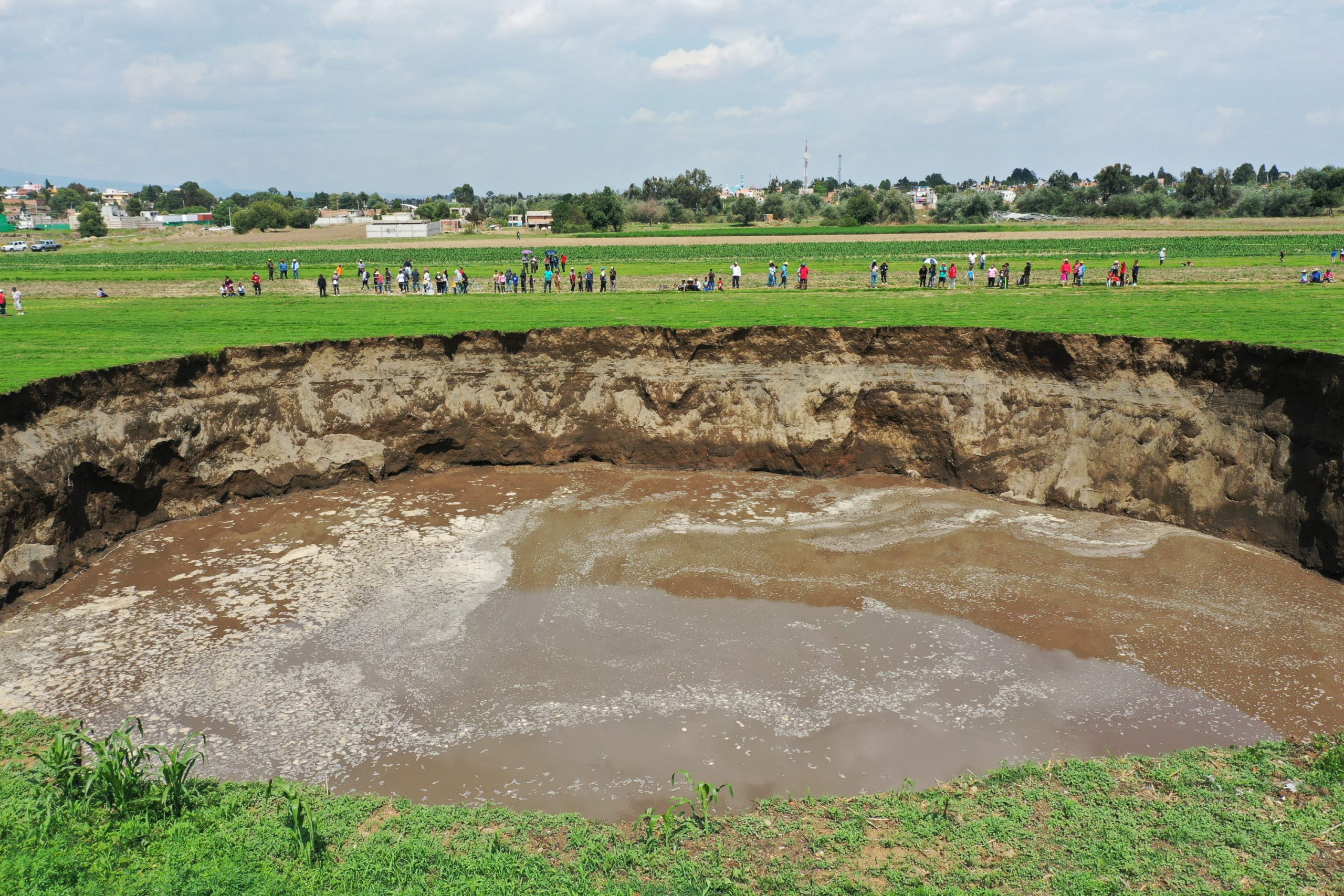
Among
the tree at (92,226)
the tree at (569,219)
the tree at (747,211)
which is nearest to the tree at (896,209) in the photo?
the tree at (747,211)

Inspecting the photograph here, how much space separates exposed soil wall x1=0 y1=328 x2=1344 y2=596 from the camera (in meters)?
17.2

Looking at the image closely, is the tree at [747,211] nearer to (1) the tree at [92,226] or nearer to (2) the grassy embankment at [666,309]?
(2) the grassy embankment at [666,309]

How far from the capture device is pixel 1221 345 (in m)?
19.1

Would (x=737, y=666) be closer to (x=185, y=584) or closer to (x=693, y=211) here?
(x=185, y=584)

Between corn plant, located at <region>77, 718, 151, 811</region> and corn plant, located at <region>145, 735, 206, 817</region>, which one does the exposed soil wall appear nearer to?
corn plant, located at <region>77, 718, 151, 811</region>

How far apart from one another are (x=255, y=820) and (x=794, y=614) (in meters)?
9.21

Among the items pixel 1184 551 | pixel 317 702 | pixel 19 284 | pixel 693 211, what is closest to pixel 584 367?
pixel 317 702

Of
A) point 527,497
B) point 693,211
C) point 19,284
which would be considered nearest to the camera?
point 527,497

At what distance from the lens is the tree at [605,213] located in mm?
105625

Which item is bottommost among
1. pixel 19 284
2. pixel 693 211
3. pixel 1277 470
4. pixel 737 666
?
pixel 737 666

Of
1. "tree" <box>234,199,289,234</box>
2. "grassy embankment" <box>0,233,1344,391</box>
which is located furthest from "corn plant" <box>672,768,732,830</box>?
"tree" <box>234,199,289,234</box>

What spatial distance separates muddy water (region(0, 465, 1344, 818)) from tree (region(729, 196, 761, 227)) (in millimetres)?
100689

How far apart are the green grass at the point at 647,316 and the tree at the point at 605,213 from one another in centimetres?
7226

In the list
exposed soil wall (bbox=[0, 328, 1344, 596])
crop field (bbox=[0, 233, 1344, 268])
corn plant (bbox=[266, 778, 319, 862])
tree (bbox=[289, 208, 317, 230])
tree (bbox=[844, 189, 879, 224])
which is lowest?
corn plant (bbox=[266, 778, 319, 862])
